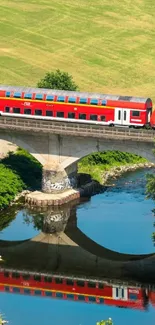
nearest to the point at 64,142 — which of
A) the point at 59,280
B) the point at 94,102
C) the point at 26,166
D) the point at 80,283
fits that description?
the point at 94,102

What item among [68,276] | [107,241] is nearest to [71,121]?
[107,241]

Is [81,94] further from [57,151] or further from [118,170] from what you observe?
[118,170]

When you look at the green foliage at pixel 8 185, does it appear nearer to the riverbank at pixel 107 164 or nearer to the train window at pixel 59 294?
the riverbank at pixel 107 164

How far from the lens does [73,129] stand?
124438 millimetres

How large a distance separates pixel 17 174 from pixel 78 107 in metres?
13.3

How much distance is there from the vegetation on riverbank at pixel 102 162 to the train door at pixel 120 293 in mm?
38542

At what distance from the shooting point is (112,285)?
101 meters

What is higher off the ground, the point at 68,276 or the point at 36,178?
the point at 36,178

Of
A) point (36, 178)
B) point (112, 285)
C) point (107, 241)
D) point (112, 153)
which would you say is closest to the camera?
point (112, 285)

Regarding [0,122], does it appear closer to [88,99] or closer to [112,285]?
[88,99]

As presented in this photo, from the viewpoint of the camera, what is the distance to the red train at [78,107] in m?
124

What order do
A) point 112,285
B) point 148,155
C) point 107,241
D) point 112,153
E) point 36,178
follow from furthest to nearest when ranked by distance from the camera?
point 112,153, point 36,178, point 148,155, point 107,241, point 112,285

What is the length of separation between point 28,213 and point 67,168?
9625 millimetres

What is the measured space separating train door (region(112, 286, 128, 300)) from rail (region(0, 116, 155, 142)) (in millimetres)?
25514
